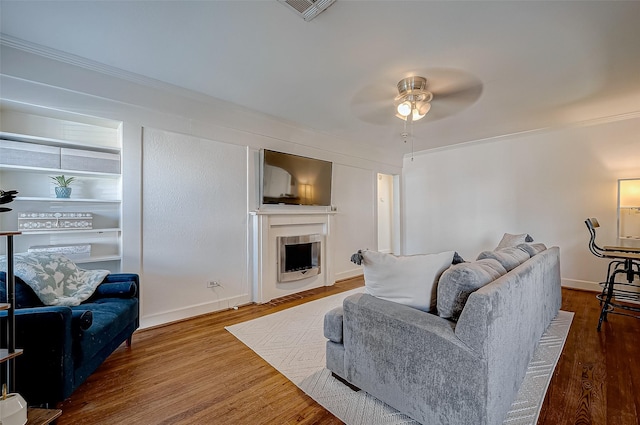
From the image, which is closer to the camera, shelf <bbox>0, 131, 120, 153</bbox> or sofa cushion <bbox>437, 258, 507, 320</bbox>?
sofa cushion <bbox>437, 258, 507, 320</bbox>

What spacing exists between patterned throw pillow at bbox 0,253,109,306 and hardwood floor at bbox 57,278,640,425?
604 millimetres

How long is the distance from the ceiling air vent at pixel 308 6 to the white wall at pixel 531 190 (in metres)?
4.40

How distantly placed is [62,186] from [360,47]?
2.90m

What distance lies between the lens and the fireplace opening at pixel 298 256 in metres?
3.81

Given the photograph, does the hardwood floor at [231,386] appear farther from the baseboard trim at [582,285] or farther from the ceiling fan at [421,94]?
the ceiling fan at [421,94]

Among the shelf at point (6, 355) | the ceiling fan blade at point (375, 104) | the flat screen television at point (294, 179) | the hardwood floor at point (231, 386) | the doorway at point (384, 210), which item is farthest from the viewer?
the doorway at point (384, 210)

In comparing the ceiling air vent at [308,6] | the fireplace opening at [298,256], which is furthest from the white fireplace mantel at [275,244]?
the ceiling air vent at [308,6]

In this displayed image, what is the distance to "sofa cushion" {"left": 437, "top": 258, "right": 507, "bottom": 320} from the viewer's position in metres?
1.40

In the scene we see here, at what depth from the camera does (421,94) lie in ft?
9.11

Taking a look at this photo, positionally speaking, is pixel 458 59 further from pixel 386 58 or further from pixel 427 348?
pixel 427 348

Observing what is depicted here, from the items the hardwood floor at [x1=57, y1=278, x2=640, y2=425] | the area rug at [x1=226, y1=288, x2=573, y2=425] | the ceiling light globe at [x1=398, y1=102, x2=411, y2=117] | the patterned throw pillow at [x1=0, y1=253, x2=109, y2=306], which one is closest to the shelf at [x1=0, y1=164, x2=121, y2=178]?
the patterned throw pillow at [x1=0, y1=253, x2=109, y2=306]

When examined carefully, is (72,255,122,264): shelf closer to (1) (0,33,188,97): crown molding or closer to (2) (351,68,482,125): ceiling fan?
(1) (0,33,188,97): crown molding

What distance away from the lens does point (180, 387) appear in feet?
6.05

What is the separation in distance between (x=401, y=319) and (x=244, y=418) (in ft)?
3.52
